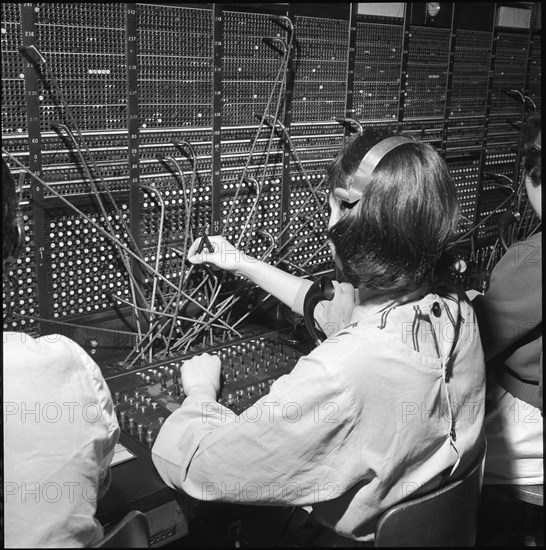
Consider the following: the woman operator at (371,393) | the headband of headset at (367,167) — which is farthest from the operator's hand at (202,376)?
the headband of headset at (367,167)

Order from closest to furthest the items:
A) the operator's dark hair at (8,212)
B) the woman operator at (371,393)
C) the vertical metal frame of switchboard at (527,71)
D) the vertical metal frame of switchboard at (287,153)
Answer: the operator's dark hair at (8,212)
the woman operator at (371,393)
the vertical metal frame of switchboard at (287,153)
the vertical metal frame of switchboard at (527,71)

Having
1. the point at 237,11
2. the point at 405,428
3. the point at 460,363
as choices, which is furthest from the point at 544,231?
the point at 237,11

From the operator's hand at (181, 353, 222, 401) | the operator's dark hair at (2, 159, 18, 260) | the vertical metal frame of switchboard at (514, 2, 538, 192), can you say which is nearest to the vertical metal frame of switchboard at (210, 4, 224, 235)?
the operator's hand at (181, 353, 222, 401)

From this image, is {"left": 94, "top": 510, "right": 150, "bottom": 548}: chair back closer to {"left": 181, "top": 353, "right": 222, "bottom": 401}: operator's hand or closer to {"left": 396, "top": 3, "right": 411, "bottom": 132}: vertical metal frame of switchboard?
{"left": 181, "top": 353, "right": 222, "bottom": 401}: operator's hand

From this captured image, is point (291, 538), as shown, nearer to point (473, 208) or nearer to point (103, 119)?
point (103, 119)

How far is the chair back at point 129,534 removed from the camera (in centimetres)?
113

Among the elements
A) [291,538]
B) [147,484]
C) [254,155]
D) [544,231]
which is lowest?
[291,538]

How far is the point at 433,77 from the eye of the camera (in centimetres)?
285

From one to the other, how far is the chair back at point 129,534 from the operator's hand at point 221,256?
3.38ft

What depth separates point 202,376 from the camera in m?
1.74

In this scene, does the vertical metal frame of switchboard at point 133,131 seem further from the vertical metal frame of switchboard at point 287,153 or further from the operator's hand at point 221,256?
the vertical metal frame of switchboard at point 287,153

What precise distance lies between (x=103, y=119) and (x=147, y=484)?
98 cm

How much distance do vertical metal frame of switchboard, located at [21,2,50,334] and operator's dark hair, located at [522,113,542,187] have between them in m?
1.33

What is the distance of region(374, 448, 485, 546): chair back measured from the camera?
1.34 meters
